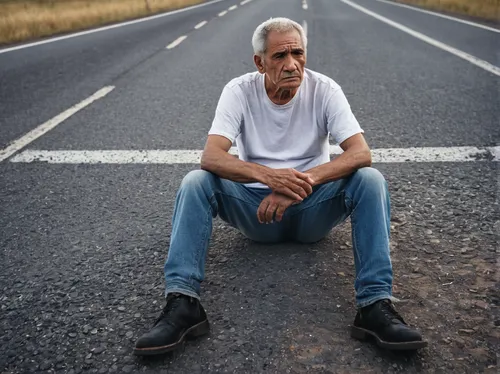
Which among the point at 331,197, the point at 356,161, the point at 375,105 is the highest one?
the point at 356,161

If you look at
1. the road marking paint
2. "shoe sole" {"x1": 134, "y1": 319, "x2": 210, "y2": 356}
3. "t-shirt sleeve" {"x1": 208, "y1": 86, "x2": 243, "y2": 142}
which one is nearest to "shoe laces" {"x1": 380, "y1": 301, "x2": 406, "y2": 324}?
"shoe sole" {"x1": 134, "y1": 319, "x2": 210, "y2": 356}

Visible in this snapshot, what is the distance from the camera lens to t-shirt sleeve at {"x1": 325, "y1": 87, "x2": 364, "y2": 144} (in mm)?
2807

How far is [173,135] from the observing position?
5.19 m

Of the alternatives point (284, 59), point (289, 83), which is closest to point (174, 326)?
point (289, 83)

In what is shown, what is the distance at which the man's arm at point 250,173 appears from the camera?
257 centimetres

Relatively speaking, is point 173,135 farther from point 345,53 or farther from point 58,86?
point 345,53

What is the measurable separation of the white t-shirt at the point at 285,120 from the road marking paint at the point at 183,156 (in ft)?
5.03

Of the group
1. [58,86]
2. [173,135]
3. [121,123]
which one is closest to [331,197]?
[173,135]

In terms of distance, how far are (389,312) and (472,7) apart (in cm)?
1584

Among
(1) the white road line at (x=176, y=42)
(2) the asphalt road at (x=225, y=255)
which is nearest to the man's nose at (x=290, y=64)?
(2) the asphalt road at (x=225, y=255)

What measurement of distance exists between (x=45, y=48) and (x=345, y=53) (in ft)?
21.6

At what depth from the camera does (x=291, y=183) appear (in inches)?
101

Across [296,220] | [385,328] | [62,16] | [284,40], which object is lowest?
[385,328]

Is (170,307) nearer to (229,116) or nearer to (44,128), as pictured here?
(229,116)
